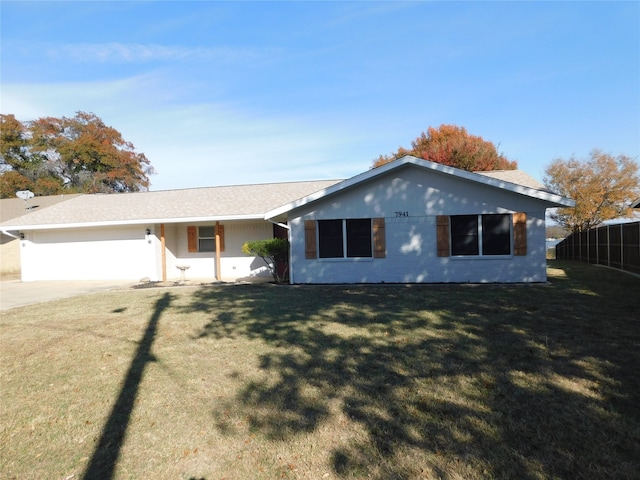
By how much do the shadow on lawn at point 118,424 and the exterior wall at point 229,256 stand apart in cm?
1001

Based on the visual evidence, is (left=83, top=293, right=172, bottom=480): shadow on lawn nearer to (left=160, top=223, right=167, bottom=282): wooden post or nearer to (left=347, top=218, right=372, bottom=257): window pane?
(left=347, top=218, right=372, bottom=257): window pane

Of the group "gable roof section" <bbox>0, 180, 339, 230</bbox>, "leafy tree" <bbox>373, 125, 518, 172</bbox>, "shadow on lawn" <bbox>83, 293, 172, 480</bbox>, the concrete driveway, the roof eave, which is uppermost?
"leafy tree" <bbox>373, 125, 518, 172</bbox>

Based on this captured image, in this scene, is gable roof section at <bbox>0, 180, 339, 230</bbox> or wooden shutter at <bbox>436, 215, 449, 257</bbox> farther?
gable roof section at <bbox>0, 180, 339, 230</bbox>

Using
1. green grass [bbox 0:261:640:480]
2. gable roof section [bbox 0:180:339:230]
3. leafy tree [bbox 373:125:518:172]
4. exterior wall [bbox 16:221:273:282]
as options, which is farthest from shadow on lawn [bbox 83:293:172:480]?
leafy tree [bbox 373:125:518:172]

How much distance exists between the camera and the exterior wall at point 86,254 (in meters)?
16.6

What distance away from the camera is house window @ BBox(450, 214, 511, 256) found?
11.8 metres

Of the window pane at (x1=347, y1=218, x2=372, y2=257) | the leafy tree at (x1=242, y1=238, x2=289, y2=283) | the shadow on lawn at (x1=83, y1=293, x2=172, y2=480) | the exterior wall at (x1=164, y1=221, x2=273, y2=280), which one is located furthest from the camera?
the exterior wall at (x1=164, y1=221, x2=273, y2=280)

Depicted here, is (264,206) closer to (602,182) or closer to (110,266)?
(110,266)

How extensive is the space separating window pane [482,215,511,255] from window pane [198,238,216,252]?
10.4m

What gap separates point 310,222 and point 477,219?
16.2ft

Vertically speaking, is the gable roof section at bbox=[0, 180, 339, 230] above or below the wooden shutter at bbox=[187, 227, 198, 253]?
above

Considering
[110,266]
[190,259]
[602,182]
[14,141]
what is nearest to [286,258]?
[190,259]

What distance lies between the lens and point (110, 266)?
1667 cm

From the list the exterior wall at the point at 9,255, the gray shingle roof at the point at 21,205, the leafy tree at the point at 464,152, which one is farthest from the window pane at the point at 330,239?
the leafy tree at the point at 464,152
